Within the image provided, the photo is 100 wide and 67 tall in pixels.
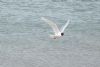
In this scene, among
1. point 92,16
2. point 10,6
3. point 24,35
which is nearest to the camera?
point 24,35

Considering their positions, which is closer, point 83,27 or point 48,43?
point 48,43

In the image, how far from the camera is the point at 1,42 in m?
15.0

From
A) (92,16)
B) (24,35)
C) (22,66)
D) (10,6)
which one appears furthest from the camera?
(10,6)

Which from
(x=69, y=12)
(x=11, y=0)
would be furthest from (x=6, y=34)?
(x=11, y=0)

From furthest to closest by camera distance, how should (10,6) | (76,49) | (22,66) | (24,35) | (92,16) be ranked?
(10,6) < (92,16) < (24,35) < (76,49) < (22,66)

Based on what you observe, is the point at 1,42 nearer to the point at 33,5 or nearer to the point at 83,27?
the point at 83,27

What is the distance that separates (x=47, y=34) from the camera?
15734 mm

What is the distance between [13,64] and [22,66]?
28cm

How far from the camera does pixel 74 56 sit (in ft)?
45.9

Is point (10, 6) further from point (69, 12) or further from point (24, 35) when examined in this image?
point (24, 35)

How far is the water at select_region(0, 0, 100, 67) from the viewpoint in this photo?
45.1ft

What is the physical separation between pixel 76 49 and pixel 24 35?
1.90 m

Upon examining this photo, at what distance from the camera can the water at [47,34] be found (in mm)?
13750

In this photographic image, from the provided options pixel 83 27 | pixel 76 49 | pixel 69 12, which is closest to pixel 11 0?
pixel 69 12
